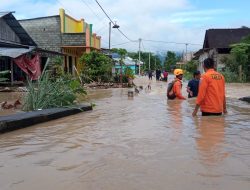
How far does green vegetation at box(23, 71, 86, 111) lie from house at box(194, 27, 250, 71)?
1135 inches

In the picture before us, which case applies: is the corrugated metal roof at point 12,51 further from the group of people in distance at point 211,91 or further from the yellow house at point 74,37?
the group of people in distance at point 211,91

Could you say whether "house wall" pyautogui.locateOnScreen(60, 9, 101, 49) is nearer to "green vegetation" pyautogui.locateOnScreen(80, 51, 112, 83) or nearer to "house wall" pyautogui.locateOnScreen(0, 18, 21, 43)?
"green vegetation" pyautogui.locateOnScreen(80, 51, 112, 83)

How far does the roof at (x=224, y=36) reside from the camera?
4003 cm

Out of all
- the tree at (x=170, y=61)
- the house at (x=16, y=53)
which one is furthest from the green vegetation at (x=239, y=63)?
the tree at (x=170, y=61)

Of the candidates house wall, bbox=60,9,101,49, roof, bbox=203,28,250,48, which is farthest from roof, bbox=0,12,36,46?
roof, bbox=203,28,250,48

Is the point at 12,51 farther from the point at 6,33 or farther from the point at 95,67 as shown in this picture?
the point at 95,67

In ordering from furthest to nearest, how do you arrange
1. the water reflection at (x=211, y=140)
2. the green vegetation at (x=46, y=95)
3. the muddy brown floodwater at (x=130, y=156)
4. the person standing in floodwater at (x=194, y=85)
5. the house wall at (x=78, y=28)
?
the house wall at (x=78, y=28) → the person standing in floodwater at (x=194, y=85) → the green vegetation at (x=46, y=95) → the water reflection at (x=211, y=140) → the muddy brown floodwater at (x=130, y=156)

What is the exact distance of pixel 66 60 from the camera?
35.9 metres

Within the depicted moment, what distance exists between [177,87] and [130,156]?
5.96m

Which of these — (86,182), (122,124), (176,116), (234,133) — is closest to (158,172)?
(86,182)

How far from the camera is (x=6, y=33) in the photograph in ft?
87.8

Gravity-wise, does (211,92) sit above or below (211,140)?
above

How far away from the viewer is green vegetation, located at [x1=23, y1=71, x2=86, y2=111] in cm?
1066

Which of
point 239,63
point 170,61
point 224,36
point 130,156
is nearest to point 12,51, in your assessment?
point 130,156
